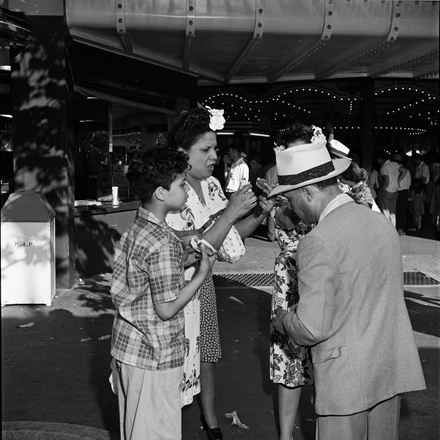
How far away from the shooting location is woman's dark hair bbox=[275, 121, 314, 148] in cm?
402

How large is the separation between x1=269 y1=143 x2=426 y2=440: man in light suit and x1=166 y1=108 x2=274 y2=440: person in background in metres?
1.06

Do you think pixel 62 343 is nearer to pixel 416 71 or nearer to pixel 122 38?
pixel 122 38

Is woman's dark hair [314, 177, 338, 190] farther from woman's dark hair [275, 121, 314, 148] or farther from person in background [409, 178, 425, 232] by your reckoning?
person in background [409, 178, 425, 232]

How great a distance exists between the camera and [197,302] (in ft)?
12.9

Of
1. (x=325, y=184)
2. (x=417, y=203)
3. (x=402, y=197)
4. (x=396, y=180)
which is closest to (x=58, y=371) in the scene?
(x=325, y=184)

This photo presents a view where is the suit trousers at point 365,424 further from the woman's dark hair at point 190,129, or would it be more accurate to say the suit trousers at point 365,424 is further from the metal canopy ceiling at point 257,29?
the metal canopy ceiling at point 257,29

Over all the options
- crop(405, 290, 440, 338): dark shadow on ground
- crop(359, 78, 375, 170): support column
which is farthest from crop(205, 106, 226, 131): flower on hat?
crop(359, 78, 375, 170): support column

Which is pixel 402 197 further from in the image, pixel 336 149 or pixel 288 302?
pixel 288 302

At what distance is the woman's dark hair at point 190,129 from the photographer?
3.94 metres

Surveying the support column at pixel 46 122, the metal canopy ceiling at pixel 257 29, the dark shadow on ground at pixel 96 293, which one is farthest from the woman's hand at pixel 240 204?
the support column at pixel 46 122

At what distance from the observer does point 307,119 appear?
16266mm

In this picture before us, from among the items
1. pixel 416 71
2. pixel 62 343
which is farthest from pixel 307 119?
pixel 62 343

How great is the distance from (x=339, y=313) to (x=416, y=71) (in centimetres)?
1136

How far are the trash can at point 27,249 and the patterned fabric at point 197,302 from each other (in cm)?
402
